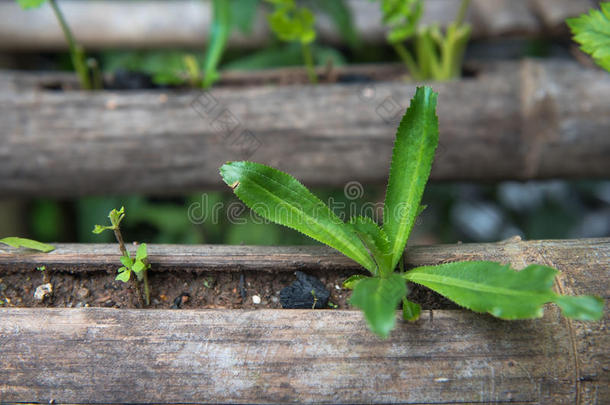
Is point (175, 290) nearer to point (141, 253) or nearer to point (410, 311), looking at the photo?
point (141, 253)

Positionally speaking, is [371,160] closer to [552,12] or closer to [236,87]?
[236,87]

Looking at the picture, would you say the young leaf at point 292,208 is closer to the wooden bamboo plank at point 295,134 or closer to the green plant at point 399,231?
the green plant at point 399,231

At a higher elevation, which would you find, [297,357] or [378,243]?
[378,243]

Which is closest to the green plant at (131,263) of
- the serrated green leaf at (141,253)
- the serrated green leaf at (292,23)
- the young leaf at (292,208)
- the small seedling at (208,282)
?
the serrated green leaf at (141,253)

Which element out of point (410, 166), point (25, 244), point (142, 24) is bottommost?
point (25, 244)

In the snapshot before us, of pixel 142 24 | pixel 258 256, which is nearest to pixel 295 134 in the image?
pixel 258 256

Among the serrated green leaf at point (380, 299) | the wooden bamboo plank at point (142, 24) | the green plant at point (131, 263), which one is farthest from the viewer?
the wooden bamboo plank at point (142, 24)
